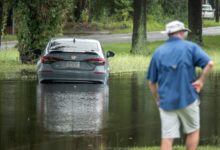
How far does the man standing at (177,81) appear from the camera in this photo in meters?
7.28

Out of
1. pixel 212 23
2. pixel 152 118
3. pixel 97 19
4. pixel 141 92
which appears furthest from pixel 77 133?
pixel 212 23

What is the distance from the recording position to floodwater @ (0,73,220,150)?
9.62 m

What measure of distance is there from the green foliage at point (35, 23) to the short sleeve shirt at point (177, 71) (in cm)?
1769

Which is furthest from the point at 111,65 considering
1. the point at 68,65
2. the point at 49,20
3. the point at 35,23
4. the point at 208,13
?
the point at 208,13

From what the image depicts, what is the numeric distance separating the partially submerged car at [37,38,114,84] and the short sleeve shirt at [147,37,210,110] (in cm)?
962

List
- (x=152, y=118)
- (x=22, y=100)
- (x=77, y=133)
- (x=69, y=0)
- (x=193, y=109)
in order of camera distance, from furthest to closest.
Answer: (x=69, y=0)
(x=22, y=100)
(x=152, y=118)
(x=77, y=133)
(x=193, y=109)

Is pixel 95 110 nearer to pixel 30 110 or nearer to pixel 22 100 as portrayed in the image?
pixel 30 110

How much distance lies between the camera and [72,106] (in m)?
13.3

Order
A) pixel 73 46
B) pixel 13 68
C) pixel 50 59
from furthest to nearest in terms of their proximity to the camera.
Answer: pixel 13 68
pixel 73 46
pixel 50 59

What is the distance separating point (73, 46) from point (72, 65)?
612 mm

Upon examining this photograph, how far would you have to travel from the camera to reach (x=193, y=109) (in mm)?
7336

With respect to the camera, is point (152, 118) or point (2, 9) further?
point (2, 9)

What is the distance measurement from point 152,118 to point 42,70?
5589mm

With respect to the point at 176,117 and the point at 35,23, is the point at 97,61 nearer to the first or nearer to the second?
the point at 35,23
